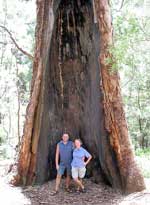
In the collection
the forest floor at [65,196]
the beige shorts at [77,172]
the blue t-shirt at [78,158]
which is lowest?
the forest floor at [65,196]

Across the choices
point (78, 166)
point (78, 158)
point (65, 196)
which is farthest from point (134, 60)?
point (65, 196)

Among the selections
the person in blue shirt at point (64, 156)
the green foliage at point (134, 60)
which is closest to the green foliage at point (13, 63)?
the green foliage at point (134, 60)

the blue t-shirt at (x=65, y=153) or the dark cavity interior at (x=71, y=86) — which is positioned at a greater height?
the dark cavity interior at (x=71, y=86)

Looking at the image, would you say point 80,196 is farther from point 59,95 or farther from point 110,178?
point 59,95

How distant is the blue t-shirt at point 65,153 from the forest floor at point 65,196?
58 centimetres

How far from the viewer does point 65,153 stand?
8.46 m

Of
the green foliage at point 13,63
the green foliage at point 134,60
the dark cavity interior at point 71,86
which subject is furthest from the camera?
the green foliage at point 13,63

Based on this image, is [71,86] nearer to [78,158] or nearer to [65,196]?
[78,158]

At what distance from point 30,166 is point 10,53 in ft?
29.3

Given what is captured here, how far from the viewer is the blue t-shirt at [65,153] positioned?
27.8 ft

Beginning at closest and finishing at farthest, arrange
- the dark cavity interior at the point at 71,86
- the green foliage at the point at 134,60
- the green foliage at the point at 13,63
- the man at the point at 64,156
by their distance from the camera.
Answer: the green foliage at the point at 134,60
the man at the point at 64,156
the dark cavity interior at the point at 71,86
the green foliage at the point at 13,63

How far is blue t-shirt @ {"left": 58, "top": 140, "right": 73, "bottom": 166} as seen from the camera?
8461mm

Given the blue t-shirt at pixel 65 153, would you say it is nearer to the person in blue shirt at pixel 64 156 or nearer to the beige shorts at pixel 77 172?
the person in blue shirt at pixel 64 156

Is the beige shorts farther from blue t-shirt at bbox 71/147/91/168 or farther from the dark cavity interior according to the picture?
the dark cavity interior
